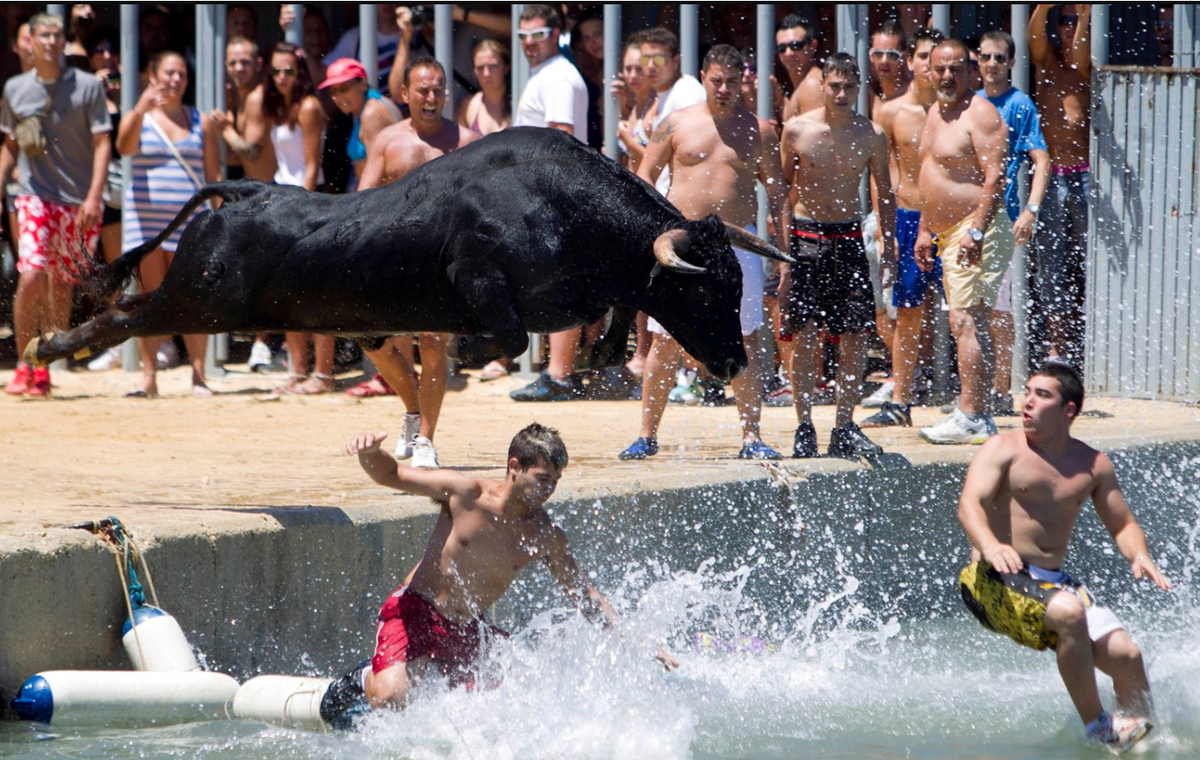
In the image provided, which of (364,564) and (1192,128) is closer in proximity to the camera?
(364,564)

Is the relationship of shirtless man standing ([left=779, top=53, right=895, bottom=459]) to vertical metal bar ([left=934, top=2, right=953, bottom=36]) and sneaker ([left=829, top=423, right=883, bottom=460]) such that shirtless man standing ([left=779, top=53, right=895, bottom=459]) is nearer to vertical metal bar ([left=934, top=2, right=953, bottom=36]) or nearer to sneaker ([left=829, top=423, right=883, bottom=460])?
sneaker ([left=829, top=423, right=883, bottom=460])

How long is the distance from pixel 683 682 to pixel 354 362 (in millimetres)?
6499

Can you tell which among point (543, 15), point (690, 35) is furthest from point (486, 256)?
point (690, 35)

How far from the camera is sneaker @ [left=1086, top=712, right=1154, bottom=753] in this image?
5422 millimetres

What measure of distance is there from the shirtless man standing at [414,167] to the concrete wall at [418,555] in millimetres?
1264

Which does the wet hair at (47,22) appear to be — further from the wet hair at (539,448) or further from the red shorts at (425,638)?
the wet hair at (539,448)

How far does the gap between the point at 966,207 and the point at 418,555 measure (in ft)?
13.5

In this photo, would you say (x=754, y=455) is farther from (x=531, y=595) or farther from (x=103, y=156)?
(x=103, y=156)

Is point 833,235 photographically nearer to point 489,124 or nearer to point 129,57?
point 489,124

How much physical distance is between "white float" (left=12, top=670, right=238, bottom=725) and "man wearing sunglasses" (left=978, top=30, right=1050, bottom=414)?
5.21 m

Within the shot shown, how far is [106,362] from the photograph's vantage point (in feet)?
40.0

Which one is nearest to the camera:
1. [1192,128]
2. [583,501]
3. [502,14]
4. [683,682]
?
[683,682]

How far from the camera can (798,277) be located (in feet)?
27.9

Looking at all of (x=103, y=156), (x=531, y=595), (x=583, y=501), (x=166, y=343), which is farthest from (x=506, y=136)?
(x=166, y=343)
